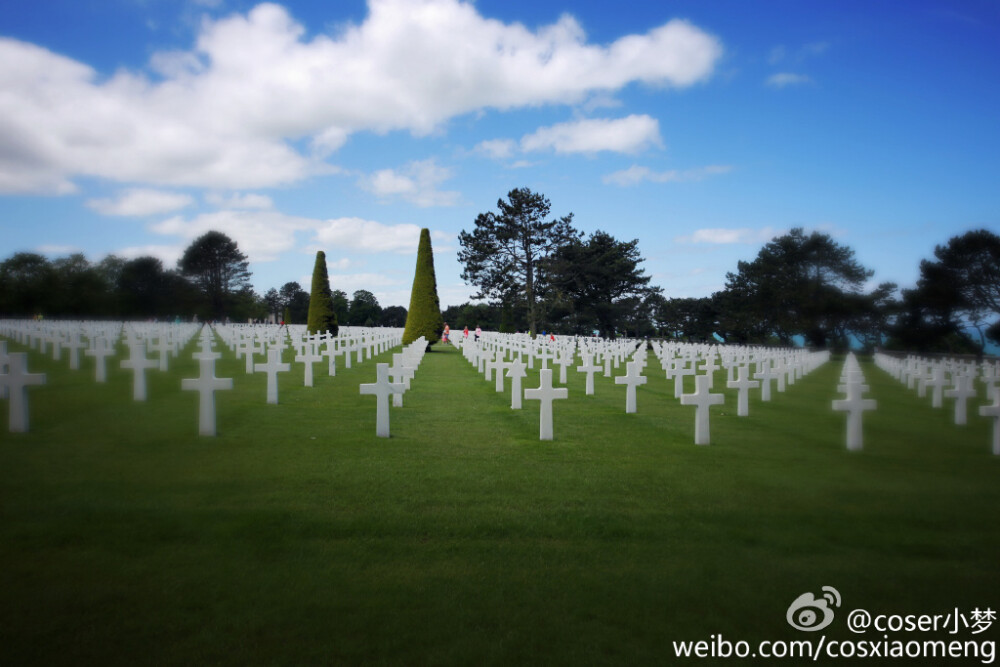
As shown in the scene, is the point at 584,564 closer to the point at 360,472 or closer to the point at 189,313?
the point at 360,472

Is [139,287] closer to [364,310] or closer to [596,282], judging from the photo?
[364,310]

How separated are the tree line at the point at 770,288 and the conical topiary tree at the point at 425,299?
825 inches

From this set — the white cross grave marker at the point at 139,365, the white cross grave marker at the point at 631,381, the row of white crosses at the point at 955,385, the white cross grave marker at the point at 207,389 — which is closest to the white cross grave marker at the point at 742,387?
the white cross grave marker at the point at 631,381

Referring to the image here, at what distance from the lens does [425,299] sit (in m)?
33.7

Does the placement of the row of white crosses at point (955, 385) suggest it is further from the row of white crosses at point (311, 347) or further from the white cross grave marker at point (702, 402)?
the row of white crosses at point (311, 347)

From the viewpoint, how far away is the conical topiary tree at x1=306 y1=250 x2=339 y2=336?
3720 cm

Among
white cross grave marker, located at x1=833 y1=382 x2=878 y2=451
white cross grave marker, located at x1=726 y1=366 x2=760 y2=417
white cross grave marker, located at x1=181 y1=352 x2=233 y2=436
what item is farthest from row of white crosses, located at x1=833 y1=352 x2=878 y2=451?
white cross grave marker, located at x1=181 y1=352 x2=233 y2=436

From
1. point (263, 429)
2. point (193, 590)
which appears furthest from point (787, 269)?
point (193, 590)

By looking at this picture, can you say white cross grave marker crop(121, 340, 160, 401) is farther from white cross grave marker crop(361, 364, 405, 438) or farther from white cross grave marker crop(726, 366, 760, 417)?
white cross grave marker crop(726, 366, 760, 417)

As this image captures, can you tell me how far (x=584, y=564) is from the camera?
4.27 metres

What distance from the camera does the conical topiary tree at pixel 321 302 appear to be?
3720 cm

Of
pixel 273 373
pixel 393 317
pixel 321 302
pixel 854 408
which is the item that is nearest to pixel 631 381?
pixel 854 408

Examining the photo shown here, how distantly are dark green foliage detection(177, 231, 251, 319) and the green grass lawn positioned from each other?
83640 mm

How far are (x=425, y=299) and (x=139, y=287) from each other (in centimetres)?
5496
